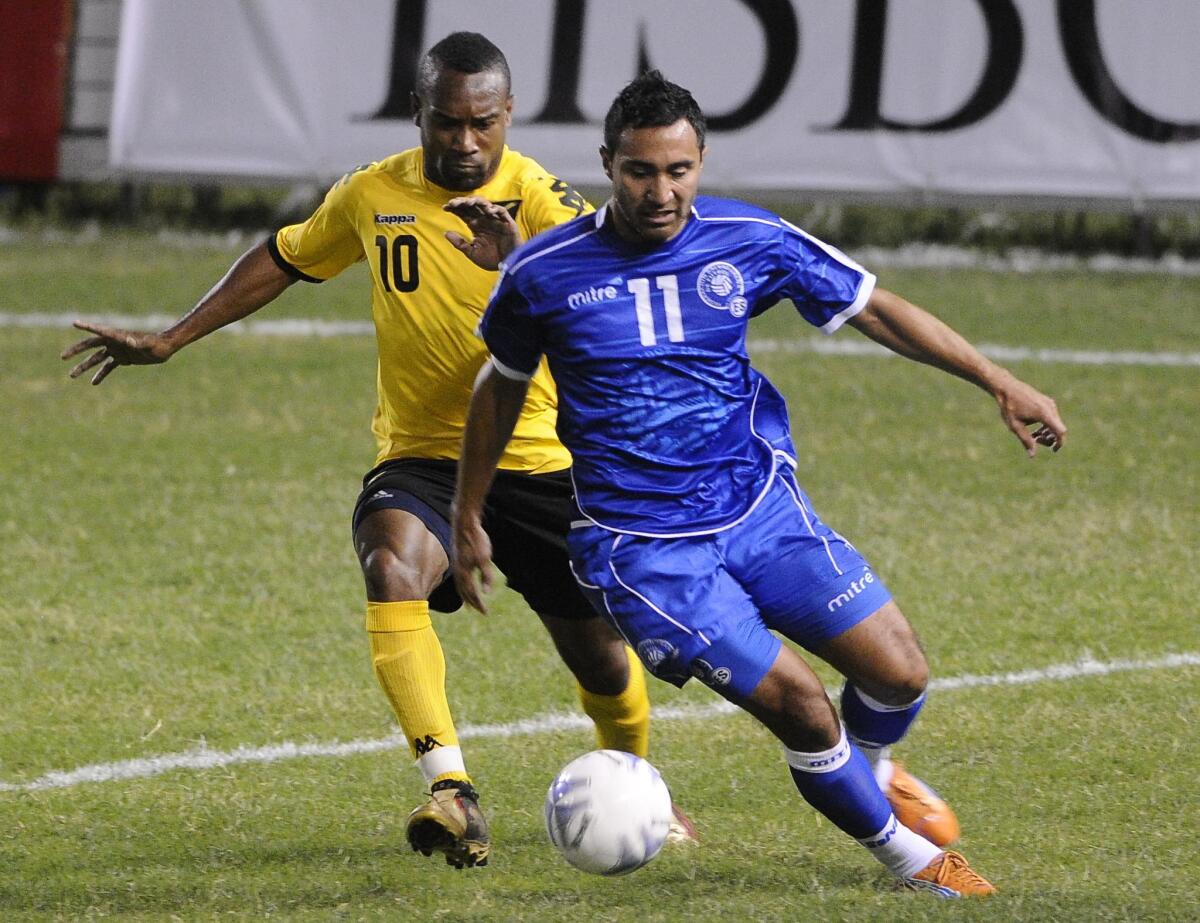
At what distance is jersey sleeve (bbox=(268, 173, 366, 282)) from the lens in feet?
18.5

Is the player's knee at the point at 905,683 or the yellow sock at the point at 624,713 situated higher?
the player's knee at the point at 905,683

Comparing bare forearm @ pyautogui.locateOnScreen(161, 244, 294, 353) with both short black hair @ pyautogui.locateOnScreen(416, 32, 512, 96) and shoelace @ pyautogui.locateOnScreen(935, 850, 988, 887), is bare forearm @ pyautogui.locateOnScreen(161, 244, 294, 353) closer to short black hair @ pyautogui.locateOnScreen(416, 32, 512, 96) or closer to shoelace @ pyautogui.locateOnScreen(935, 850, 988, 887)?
short black hair @ pyautogui.locateOnScreen(416, 32, 512, 96)

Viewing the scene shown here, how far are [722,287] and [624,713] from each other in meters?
1.47

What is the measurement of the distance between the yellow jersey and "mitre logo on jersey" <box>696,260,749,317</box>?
31.1 inches

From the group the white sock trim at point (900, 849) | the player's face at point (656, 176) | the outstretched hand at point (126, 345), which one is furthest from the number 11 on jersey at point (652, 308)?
the outstretched hand at point (126, 345)

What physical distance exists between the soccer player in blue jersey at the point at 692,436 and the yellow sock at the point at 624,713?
90cm

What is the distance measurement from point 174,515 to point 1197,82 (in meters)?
8.16

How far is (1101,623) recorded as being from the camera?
7.52 meters

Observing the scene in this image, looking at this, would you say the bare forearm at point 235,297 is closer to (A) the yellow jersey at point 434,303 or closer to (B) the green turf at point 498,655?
(A) the yellow jersey at point 434,303

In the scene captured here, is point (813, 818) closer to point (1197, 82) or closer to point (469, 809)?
point (469, 809)

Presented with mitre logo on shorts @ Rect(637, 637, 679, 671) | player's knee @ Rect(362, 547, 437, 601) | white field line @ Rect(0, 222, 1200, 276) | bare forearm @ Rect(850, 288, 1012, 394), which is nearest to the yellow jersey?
player's knee @ Rect(362, 547, 437, 601)

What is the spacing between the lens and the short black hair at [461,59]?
17.3 feet

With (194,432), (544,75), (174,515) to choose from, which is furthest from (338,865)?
(544,75)

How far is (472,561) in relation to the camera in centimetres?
478
